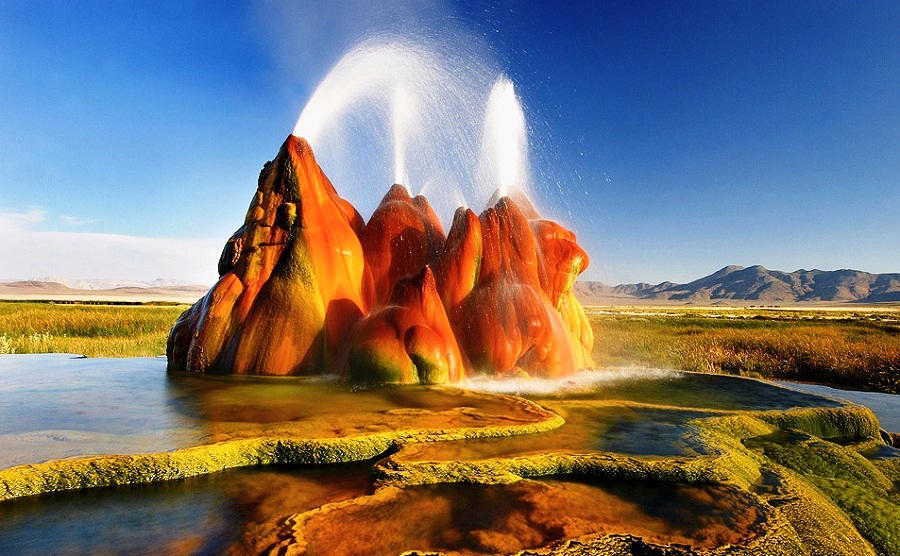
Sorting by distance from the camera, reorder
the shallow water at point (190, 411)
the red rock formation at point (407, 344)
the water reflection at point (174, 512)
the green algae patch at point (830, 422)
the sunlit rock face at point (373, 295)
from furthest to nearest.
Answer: the sunlit rock face at point (373, 295) → the red rock formation at point (407, 344) → the green algae patch at point (830, 422) → the shallow water at point (190, 411) → the water reflection at point (174, 512)

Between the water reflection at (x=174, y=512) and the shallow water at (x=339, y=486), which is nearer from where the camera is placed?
the water reflection at (x=174, y=512)

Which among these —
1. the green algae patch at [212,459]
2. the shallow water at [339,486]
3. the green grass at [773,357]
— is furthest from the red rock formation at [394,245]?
the green algae patch at [212,459]

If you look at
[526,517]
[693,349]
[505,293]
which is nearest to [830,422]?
[505,293]

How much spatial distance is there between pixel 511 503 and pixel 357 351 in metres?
6.20

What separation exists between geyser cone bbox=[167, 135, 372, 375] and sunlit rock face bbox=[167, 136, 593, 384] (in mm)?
30

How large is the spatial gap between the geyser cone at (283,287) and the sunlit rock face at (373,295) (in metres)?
0.03

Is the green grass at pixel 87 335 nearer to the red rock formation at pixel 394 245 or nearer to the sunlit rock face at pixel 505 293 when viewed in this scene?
the red rock formation at pixel 394 245

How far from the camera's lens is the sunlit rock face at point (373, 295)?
1098cm

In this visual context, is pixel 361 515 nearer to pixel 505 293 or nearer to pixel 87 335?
pixel 505 293

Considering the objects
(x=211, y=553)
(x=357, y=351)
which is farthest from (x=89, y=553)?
(x=357, y=351)

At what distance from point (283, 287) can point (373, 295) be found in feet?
7.95

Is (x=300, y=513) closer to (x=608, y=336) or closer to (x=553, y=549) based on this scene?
(x=553, y=549)

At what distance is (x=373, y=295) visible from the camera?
1338 cm

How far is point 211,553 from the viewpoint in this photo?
3697mm
